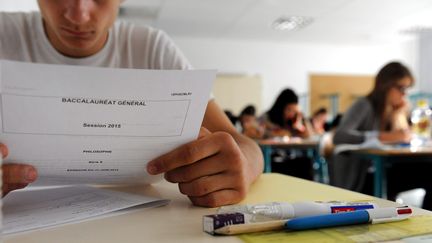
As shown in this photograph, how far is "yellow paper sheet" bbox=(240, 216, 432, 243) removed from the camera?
353mm

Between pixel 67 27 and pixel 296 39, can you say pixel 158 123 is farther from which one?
pixel 296 39

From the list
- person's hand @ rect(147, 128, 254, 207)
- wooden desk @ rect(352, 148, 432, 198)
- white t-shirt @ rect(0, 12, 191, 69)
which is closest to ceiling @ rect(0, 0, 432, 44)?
wooden desk @ rect(352, 148, 432, 198)

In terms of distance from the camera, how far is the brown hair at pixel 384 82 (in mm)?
2301

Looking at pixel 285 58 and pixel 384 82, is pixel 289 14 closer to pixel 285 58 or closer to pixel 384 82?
pixel 285 58

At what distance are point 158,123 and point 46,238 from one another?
0.16 meters

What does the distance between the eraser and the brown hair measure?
217cm

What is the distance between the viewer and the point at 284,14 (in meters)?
5.05

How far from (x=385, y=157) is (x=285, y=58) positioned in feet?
17.0

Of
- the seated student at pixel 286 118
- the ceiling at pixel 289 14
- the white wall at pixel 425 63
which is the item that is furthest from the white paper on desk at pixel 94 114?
the white wall at pixel 425 63

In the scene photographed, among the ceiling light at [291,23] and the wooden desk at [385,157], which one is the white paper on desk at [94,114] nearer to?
the wooden desk at [385,157]

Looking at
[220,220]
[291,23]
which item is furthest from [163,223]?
[291,23]

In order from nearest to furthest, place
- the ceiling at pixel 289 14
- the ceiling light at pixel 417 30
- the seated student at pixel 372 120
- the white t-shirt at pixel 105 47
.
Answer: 1. the white t-shirt at pixel 105 47
2. the seated student at pixel 372 120
3. the ceiling at pixel 289 14
4. the ceiling light at pixel 417 30

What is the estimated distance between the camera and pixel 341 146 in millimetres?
2230

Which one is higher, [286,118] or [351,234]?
[286,118]
